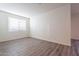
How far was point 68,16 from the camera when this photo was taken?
2.41 metres

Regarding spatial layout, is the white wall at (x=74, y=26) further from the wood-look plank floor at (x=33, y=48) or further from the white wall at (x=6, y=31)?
the white wall at (x=6, y=31)

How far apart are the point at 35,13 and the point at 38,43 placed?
698mm

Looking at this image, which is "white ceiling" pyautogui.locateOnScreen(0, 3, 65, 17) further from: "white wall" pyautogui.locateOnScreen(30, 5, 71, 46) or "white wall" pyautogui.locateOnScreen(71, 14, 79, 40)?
"white wall" pyautogui.locateOnScreen(71, 14, 79, 40)

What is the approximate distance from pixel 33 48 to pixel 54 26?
2.27 ft

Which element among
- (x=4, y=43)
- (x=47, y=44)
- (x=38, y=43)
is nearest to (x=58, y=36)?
(x=47, y=44)

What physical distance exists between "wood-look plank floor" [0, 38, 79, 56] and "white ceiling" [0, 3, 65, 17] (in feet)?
2.03

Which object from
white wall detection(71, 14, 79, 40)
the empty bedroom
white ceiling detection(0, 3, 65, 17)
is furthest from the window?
white wall detection(71, 14, 79, 40)

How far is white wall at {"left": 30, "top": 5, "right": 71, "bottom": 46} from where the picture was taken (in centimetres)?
241

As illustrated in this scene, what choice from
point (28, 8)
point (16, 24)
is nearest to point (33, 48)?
point (16, 24)

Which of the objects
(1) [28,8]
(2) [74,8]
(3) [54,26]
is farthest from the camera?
(3) [54,26]

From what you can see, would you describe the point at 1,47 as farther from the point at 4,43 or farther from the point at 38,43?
the point at 38,43

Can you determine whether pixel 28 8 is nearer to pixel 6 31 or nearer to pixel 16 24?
pixel 16 24

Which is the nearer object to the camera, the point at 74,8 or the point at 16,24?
the point at 74,8

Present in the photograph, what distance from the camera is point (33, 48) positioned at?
2.43m
